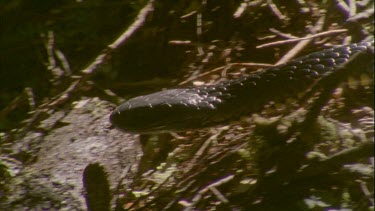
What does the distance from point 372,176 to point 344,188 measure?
5.7 inches

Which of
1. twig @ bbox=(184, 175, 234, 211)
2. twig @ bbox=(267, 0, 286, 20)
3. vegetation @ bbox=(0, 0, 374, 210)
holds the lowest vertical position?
twig @ bbox=(184, 175, 234, 211)

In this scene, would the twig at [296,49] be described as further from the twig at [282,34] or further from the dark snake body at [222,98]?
the dark snake body at [222,98]

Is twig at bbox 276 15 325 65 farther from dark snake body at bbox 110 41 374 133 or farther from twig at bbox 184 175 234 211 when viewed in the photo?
twig at bbox 184 175 234 211

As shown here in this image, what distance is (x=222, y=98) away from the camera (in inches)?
129

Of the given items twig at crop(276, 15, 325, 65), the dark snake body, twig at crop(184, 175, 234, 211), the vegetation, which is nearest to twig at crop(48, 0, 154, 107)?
the vegetation

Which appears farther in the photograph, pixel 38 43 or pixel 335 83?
pixel 38 43

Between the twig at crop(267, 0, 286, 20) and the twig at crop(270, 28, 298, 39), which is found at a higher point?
the twig at crop(267, 0, 286, 20)

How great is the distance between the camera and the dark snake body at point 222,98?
3049mm

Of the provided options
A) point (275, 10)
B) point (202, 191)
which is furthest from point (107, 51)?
point (202, 191)

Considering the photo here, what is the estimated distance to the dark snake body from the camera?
305 cm

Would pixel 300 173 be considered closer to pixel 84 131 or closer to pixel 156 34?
pixel 84 131

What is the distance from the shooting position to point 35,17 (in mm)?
4648

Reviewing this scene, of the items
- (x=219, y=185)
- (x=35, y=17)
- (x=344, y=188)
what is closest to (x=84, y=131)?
(x=219, y=185)

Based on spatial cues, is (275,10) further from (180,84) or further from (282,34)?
A: (180,84)
